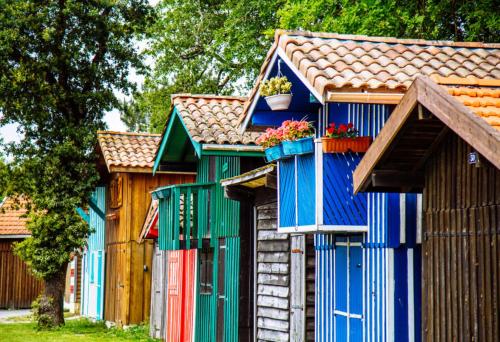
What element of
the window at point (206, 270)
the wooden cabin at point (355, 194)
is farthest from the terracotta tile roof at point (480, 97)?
the window at point (206, 270)

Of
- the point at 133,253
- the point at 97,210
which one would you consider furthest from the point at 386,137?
the point at 97,210

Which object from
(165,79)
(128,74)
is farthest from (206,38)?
(128,74)

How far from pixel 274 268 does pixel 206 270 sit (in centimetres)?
456

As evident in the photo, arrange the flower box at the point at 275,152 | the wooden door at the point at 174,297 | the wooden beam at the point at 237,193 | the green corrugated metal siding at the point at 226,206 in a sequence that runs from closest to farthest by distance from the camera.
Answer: the flower box at the point at 275,152
the wooden beam at the point at 237,193
the green corrugated metal siding at the point at 226,206
the wooden door at the point at 174,297

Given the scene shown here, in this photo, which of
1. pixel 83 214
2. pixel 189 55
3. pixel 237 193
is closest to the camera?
pixel 237 193

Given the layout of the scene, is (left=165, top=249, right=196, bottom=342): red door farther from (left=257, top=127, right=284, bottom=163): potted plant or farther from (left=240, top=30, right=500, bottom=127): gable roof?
(left=240, top=30, right=500, bottom=127): gable roof

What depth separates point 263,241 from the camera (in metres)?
16.2

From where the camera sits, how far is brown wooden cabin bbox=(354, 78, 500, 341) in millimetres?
7559

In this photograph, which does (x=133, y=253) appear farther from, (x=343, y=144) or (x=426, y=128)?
(x=426, y=128)

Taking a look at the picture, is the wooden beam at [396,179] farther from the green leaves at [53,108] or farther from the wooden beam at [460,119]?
the green leaves at [53,108]

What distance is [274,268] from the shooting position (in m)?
15.5

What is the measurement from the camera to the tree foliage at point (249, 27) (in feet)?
70.0

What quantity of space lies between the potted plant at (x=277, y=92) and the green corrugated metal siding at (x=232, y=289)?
484cm

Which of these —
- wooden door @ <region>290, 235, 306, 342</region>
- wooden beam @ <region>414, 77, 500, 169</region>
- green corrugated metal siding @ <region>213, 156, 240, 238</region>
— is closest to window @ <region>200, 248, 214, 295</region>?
green corrugated metal siding @ <region>213, 156, 240, 238</region>
